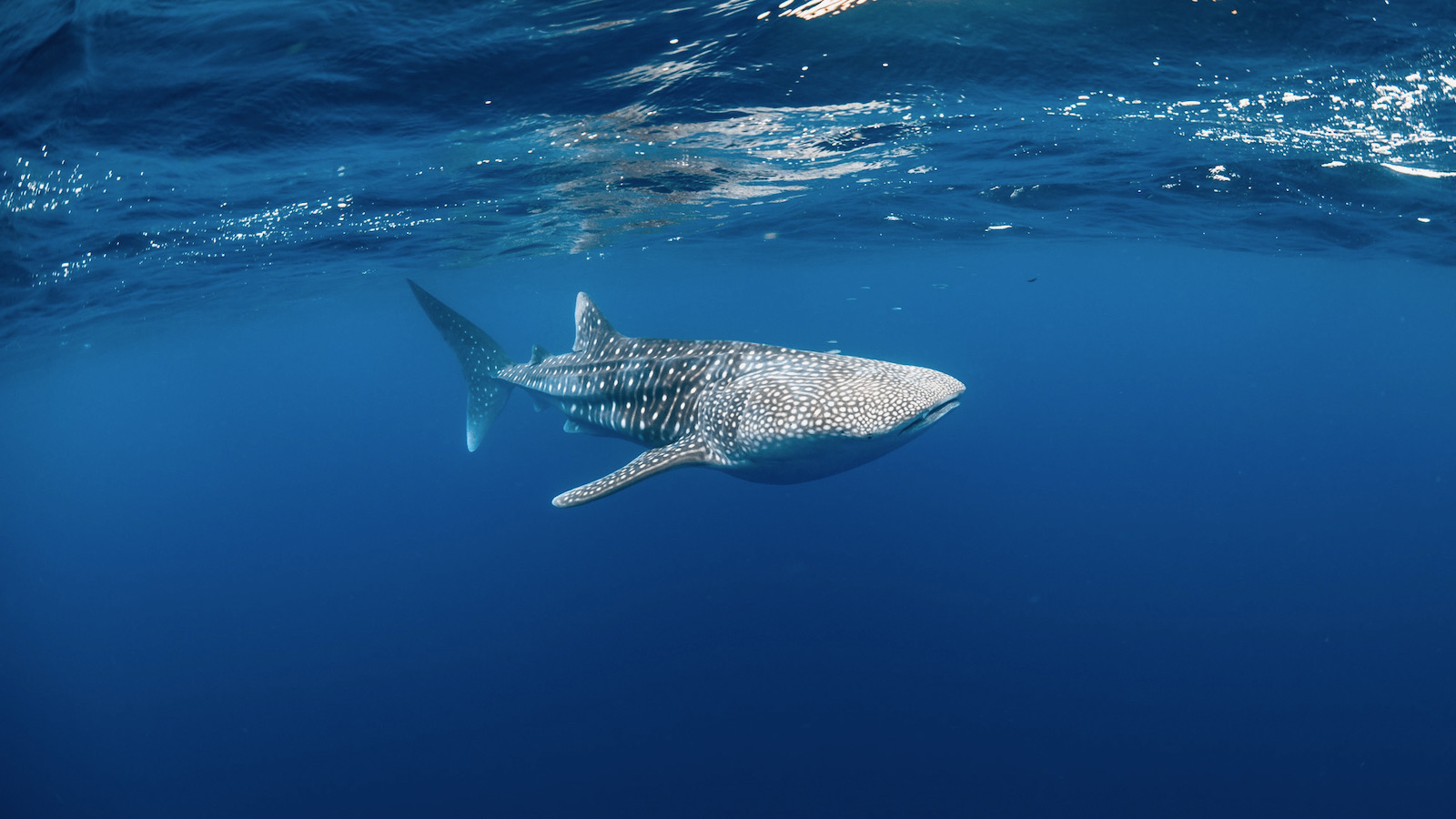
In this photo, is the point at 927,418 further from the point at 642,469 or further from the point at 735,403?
the point at 642,469

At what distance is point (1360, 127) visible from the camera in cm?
1096

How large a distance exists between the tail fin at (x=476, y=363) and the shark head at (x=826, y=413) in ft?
18.9

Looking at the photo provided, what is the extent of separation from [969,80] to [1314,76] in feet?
14.6

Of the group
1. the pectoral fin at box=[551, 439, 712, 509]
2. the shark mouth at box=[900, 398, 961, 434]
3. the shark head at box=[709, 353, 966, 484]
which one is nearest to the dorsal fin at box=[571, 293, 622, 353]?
the pectoral fin at box=[551, 439, 712, 509]

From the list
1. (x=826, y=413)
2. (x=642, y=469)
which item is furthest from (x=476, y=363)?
(x=826, y=413)

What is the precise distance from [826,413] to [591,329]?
190 inches

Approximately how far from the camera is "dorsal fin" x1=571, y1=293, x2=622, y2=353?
8.84 meters

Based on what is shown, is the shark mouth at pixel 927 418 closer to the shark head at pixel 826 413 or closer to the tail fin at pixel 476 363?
the shark head at pixel 826 413

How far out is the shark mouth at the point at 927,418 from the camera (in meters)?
5.10

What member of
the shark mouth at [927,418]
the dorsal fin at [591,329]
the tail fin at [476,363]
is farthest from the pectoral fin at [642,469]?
the tail fin at [476,363]

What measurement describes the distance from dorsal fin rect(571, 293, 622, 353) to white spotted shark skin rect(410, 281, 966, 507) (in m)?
0.02

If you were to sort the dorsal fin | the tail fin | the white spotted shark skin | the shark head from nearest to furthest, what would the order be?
the shark head < the white spotted shark skin < the dorsal fin < the tail fin

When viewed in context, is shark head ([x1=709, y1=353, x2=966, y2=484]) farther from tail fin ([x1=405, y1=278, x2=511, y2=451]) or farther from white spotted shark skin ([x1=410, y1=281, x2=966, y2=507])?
tail fin ([x1=405, y1=278, x2=511, y2=451])

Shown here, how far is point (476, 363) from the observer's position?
1076 cm
